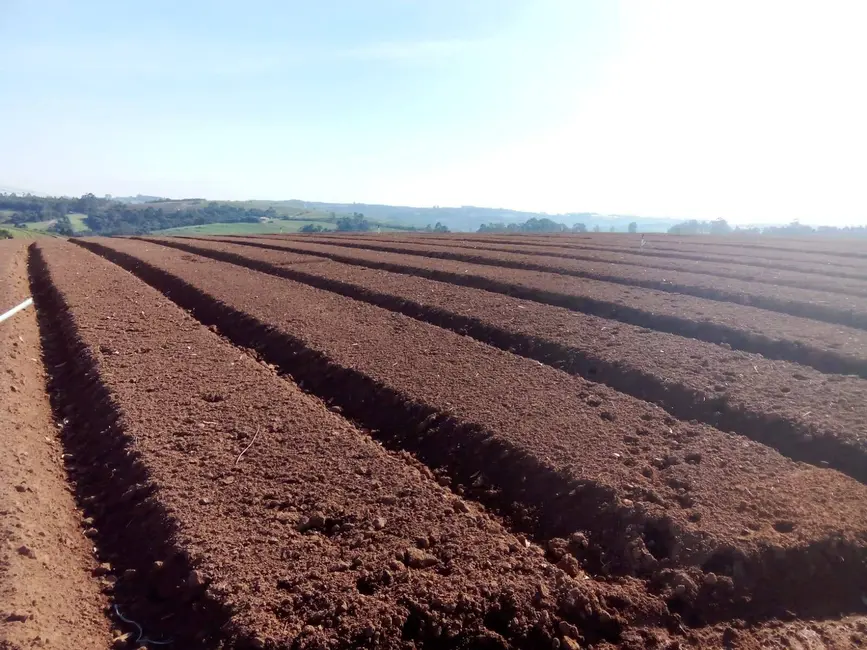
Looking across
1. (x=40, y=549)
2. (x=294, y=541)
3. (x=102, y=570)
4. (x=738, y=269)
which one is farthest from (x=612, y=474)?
(x=738, y=269)

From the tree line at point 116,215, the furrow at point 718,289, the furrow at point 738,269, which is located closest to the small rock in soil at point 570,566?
the furrow at point 718,289

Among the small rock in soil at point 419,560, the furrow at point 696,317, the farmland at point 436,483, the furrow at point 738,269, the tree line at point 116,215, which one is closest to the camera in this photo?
the farmland at point 436,483

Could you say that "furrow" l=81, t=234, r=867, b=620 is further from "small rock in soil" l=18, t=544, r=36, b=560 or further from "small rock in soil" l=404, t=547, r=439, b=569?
"small rock in soil" l=18, t=544, r=36, b=560

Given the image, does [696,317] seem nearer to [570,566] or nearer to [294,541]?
[570,566]

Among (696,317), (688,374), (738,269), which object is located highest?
(738,269)

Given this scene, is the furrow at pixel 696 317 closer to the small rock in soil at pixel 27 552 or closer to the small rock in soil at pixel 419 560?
the small rock in soil at pixel 419 560
